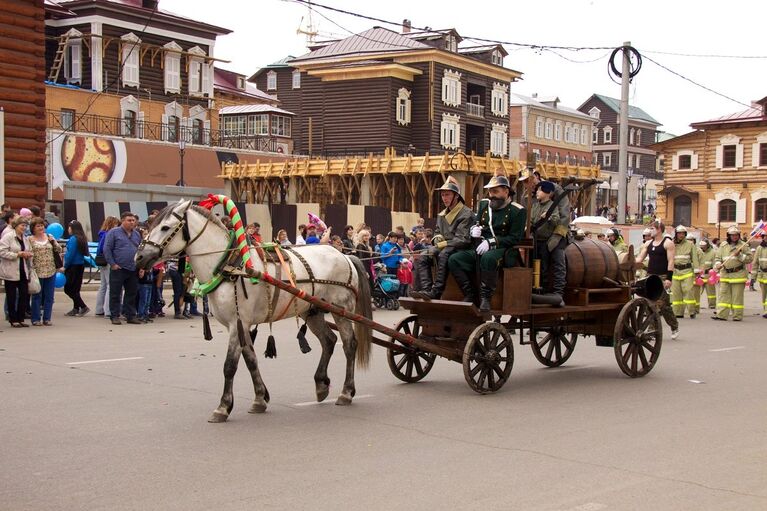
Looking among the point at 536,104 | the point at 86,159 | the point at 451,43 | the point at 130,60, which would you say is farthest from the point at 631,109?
the point at 86,159

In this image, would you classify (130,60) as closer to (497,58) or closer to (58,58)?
→ (58,58)

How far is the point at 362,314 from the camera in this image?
34.7 feet

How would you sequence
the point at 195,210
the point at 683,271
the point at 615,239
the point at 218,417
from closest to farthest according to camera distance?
the point at 218,417
the point at 195,210
the point at 615,239
the point at 683,271

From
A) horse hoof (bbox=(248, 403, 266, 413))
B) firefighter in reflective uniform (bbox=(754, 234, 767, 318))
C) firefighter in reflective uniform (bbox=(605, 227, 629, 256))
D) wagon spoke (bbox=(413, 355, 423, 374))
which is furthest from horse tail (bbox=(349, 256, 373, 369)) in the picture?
firefighter in reflective uniform (bbox=(754, 234, 767, 318))

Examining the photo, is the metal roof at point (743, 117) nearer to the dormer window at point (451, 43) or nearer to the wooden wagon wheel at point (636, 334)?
the dormer window at point (451, 43)

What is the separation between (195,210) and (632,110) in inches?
4631

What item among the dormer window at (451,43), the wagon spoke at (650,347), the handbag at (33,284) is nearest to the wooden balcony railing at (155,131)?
the dormer window at (451,43)

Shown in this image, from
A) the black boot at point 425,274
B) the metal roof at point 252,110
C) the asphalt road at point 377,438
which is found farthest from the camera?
the metal roof at point 252,110

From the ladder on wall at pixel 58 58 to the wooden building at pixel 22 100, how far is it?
1192 inches

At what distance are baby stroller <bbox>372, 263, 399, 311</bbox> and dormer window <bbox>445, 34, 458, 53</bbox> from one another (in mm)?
44066

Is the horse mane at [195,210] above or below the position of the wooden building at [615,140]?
below

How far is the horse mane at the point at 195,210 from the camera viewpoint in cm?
927

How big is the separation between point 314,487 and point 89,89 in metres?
50.6

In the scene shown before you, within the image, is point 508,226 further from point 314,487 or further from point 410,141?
point 410,141
